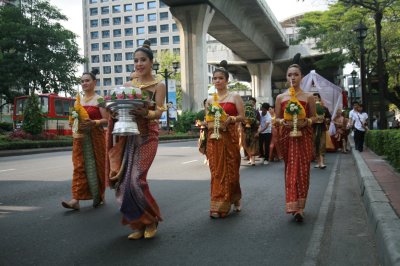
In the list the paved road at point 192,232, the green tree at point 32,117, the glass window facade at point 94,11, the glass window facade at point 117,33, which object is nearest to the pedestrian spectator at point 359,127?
the paved road at point 192,232

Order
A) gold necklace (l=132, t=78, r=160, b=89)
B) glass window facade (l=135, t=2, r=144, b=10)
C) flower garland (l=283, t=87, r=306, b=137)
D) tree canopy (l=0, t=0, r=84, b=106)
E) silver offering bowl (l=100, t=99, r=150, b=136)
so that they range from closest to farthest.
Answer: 1. silver offering bowl (l=100, t=99, r=150, b=136)
2. gold necklace (l=132, t=78, r=160, b=89)
3. flower garland (l=283, t=87, r=306, b=137)
4. tree canopy (l=0, t=0, r=84, b=106)
5. glass window facade (l=135, t=2, r=144, b=10)

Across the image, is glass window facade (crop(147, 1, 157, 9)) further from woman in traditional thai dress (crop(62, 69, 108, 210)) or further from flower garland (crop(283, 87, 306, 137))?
flower garland (crop(283, 87, 306, 137))

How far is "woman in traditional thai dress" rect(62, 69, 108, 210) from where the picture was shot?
6.74m

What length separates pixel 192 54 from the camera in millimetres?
37188

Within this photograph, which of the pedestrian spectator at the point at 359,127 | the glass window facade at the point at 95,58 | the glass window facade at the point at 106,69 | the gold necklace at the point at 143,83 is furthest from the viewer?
the glass window facade at the point at 95,58

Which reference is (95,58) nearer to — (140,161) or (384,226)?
(140,161)

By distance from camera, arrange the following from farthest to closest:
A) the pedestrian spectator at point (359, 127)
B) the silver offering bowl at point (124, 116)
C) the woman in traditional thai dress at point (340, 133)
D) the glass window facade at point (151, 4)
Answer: the glass window facade at point (151, 4) < the woman in traditional thai dress at point (340, 133) < the pedestrian spectator at point (359, 127) < the silver offering bowl at point (124, 116)

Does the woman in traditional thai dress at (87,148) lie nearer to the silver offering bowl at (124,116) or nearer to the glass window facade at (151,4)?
the silver offering bowl at (124,116)

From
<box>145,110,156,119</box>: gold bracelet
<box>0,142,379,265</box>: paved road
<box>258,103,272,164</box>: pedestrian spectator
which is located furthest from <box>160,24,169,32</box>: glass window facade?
<box>145,110,156,119</box>: gold bracelet

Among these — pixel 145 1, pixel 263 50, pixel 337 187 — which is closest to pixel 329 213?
pixel 337 187

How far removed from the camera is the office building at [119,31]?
337ft

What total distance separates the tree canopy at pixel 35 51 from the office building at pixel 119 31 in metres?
52.2

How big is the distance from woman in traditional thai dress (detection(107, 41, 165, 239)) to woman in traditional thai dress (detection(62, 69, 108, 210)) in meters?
1.76

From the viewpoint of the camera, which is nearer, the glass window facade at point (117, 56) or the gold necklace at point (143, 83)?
the gold necklace at point (143, 83)
